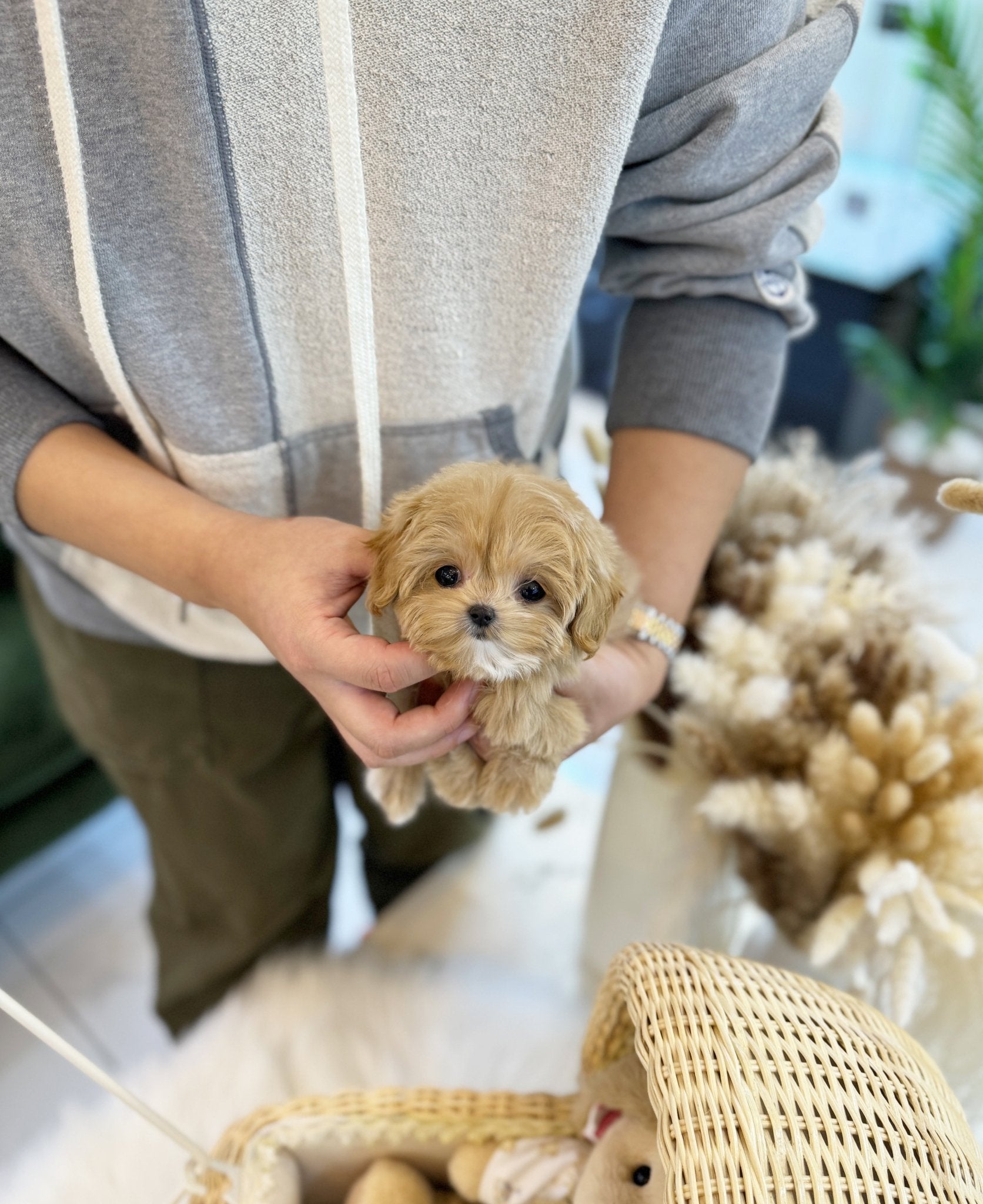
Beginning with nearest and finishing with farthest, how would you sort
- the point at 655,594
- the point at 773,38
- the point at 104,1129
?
1. the point at 773,38
2. the point at 655,594
3. the point at 104,1129

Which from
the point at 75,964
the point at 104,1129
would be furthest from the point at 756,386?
the point at 75,964

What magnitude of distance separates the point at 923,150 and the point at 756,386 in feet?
5.44

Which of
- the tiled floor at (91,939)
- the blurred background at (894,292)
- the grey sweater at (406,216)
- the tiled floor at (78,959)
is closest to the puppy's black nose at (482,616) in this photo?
the grey sweater at (406,216)

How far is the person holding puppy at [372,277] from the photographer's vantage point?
19.8 inches

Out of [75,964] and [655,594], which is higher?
[655,594]

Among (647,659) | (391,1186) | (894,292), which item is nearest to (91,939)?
(391,1186)

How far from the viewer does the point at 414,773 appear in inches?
22.2

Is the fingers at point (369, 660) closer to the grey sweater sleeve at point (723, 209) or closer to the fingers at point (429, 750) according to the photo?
the fingers at point (429, 750)

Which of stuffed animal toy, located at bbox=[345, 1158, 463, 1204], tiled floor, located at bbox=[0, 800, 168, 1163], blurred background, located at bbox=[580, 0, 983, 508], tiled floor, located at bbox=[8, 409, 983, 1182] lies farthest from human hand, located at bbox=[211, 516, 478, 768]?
blurred background, located at bbox=[580, 0, 983, 508]

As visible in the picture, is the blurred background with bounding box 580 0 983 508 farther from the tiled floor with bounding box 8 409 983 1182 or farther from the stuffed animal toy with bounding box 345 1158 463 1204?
the stuffed animal toy with bounding box 345 1158 463 1204

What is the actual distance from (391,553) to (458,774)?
140 millimetres

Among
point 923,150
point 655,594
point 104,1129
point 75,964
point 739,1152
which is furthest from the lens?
point 923,150

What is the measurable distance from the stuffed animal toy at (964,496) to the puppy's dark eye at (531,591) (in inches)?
9.6

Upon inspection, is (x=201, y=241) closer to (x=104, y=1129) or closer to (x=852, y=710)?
(x=852, y=710)
